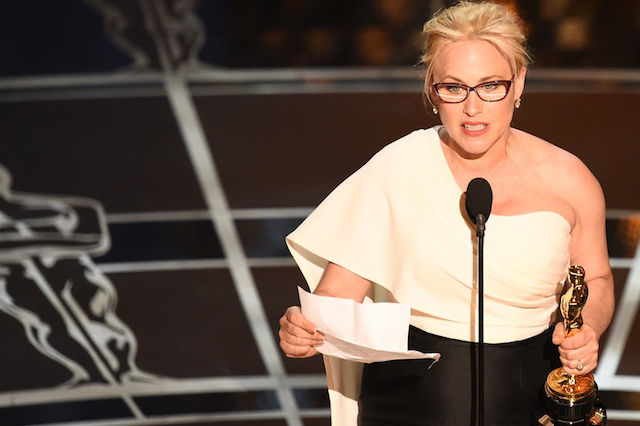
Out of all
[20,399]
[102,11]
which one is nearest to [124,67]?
[102,11]

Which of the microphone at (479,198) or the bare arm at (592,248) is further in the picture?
the bare arm at (592,248)

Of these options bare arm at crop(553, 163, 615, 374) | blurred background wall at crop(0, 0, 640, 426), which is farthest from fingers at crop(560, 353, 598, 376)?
blurred background wall at crop(0, 0, 640, 426)

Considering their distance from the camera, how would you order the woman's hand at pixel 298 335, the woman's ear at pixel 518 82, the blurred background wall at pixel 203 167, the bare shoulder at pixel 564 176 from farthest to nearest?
the blurred background wall at pixel 203 167, the bare shoulder at pixel 564 176, the woman's ear at pixel 518 82, the woman's hand at pixel 298 335

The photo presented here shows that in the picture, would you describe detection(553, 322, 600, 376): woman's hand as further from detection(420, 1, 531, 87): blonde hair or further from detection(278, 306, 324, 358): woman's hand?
detection(420, 1, 531, 87): blonde hair

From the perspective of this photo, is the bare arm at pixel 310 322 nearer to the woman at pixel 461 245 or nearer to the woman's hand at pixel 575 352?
the woman at pixel 461 245

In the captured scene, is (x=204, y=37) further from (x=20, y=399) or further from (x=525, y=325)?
(x=525, y=325)

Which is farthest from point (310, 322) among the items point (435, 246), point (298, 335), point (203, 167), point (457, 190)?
point (203, 167)

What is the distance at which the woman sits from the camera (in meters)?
2.83

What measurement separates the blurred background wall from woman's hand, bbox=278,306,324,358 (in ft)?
5.70

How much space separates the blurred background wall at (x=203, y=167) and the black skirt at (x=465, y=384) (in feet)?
5.10

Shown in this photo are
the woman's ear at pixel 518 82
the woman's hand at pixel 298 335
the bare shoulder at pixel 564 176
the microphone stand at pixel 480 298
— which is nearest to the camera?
the microphone stand at pixel 480 298

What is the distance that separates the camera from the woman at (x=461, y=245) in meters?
2.83

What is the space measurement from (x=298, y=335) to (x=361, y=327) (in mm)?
198

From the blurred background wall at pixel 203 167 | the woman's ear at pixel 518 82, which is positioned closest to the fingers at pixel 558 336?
the woman's ear at pixel 518 82
